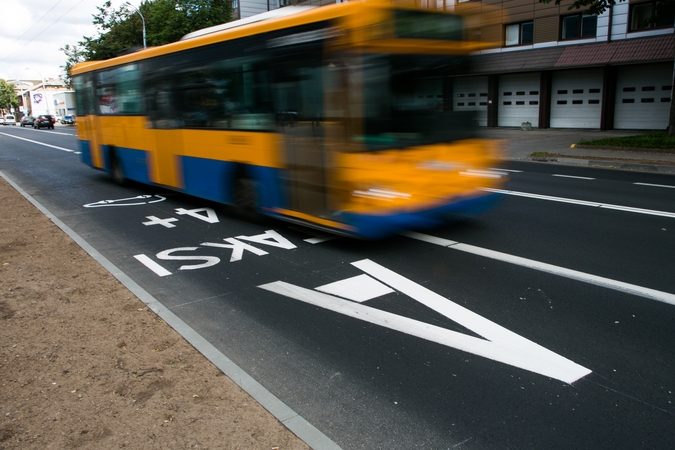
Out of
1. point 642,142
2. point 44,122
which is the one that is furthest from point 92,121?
point 44,122

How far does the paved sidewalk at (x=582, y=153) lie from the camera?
16.2 m

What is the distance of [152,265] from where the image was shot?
7062 millimetres

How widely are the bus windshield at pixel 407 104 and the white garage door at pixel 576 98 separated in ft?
79.1

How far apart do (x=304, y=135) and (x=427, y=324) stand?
3.28m

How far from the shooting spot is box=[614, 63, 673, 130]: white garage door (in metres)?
25.9

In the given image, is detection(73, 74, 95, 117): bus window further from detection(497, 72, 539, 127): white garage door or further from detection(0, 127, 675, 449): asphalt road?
detection(497, 72, 539, 127): white garage door

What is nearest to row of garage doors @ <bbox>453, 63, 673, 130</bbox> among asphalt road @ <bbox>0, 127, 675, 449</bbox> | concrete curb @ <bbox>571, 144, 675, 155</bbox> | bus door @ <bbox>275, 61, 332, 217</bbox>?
concrete curb @ <bbox>571, 144, 675, 155</bbox>

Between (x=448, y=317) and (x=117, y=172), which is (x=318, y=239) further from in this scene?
(x=117, y=172)

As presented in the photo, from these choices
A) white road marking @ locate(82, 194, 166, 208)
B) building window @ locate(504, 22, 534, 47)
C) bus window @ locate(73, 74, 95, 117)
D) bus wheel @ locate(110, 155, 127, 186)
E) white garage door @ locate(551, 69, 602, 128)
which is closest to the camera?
white road marking @ locate(82, 194, 166, 208)

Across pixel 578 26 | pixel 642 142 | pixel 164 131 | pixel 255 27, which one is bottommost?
pixel 642 142

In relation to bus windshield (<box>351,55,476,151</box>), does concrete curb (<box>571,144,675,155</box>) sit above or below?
below

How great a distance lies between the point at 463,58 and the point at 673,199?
5.76m

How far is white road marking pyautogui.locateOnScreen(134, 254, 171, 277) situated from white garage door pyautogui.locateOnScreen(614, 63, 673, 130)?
2598 centimetres

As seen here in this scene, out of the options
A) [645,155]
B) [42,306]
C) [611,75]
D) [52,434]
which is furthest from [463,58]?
[611,75]
